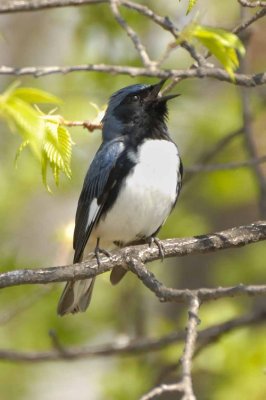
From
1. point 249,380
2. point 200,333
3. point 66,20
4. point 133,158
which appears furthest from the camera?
point 66,20

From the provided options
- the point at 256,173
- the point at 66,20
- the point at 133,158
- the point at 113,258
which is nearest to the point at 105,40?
the point at 66,20

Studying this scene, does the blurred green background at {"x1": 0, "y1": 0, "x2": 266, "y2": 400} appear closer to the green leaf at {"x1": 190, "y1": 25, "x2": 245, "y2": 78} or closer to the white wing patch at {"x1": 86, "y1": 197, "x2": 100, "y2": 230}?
the white wing patch at {"x1": 86, "y1": 197, "x2": 100, "y2": 230}

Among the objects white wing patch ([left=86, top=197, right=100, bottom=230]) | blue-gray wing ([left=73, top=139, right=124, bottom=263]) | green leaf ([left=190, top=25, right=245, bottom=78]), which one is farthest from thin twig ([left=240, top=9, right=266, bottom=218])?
green leaf ([left=190, top=25, right=245, bottom=78])

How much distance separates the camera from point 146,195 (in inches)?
192

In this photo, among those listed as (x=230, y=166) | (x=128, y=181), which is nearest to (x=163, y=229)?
(x=230, y=166)

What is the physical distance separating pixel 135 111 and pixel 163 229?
192cm

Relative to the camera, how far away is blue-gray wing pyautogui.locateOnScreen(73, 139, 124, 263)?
489cm

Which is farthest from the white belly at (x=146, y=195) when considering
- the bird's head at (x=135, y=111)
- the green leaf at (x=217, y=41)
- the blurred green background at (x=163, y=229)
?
the green leaf at (x=217, y=41)

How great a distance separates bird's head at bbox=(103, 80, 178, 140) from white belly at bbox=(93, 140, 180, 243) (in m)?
0.19

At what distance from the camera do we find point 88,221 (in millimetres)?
4980

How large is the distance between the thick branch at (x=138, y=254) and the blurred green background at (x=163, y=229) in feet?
6.20

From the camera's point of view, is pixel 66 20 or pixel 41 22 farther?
pixel 41 22

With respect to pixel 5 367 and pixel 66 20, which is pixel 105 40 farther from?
pixel 5 367

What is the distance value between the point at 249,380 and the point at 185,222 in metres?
1.44
